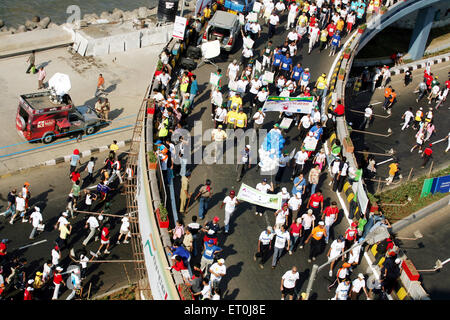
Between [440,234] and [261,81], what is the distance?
451 inches

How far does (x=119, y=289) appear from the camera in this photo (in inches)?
906

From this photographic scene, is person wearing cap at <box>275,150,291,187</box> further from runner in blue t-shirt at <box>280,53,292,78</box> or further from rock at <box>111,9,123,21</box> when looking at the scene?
rock at <box>111,9,123,21</box>

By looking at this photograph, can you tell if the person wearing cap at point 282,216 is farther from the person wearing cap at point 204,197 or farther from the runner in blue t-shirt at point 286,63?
the runner in blue t-shirt at point 286,63

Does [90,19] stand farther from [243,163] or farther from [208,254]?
[208,254]

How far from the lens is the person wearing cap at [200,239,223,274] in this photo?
1825cm

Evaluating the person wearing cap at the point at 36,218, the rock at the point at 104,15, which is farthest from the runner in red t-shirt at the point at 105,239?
the rock at the point at 104,15

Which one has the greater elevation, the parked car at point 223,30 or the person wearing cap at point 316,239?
the parked car at point 223,30

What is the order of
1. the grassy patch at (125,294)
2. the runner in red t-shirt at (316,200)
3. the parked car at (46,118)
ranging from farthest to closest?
the parked car at (46,118)
the grassy patch at (125,294)
the runner in red t-shirt at (316,200)

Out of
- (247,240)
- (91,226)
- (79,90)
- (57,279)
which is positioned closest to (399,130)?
(247,240)

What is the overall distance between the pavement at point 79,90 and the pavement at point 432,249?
55.3ft

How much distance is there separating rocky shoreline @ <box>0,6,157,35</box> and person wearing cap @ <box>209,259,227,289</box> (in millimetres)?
32450

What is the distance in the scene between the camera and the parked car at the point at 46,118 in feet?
101

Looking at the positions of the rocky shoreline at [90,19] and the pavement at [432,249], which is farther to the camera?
the rocky shoreline at [90,19]

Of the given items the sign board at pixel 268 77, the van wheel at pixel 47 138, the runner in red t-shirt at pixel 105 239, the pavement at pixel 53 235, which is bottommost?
the pavement at pixel 53 235
